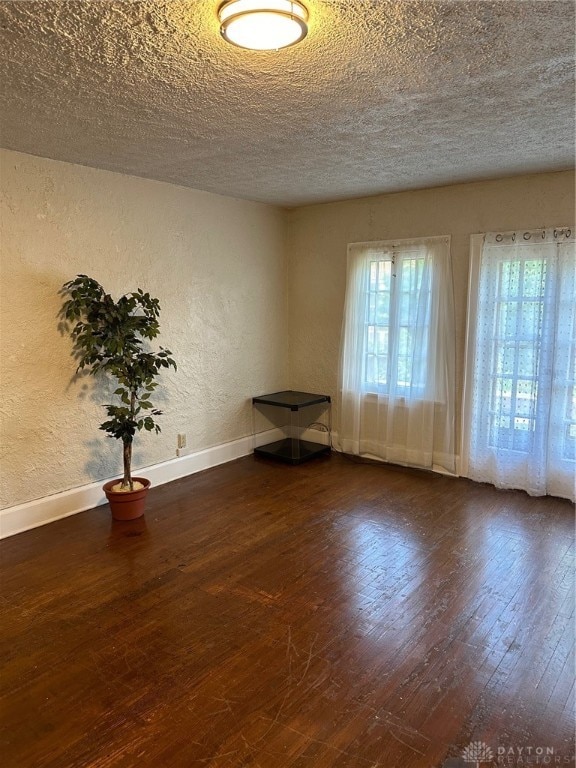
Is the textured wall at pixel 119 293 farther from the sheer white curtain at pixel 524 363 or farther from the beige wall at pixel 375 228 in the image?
the sheer white curtain at pixel 524 363

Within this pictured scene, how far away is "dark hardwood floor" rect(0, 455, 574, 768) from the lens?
1.70m

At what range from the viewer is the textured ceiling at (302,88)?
64.7 inches

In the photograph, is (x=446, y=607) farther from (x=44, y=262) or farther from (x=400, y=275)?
(x=44, y=262)

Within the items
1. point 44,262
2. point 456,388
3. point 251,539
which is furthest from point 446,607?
point 44,262

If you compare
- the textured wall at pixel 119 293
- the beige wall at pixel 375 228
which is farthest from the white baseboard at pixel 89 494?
the beige wall at pixel 375 228

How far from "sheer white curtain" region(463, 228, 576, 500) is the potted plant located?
2.51 m

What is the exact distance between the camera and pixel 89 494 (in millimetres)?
3654

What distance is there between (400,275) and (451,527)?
2.19m

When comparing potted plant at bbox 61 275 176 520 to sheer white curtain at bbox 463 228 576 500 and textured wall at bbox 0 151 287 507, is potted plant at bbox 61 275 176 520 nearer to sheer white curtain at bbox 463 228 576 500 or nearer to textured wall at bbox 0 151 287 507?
textured wall at bbox 0 151 287 507

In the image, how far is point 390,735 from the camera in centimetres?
172

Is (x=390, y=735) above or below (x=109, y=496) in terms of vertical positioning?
below

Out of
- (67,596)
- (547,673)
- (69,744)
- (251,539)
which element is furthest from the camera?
(251,539)

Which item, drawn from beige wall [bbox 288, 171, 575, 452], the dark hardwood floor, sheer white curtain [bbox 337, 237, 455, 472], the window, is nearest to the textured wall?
beige wall [bbox 288, 171, 575, 452]

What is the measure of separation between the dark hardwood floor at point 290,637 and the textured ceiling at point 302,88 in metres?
→ 2.36
